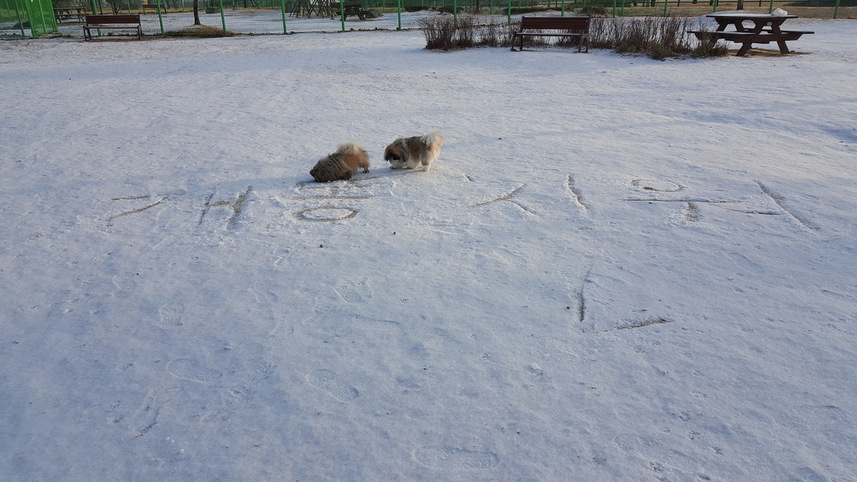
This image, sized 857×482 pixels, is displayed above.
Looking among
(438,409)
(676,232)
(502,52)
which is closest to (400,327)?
(438,409)

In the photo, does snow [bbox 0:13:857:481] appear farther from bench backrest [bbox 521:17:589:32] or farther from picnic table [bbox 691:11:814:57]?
bench backrest [bbox 521:17:589:32]

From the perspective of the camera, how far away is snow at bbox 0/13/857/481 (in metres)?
2.30

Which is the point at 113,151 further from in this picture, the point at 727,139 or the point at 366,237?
the point at 727,139

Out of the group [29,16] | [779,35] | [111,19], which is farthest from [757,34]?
[29,16]

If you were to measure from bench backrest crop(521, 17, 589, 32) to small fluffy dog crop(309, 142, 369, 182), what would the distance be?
35.0 feet

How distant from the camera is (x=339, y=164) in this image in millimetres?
5168

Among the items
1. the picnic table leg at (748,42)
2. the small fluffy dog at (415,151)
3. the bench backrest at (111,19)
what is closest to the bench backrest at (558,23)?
the picnic table leg at (748,42)

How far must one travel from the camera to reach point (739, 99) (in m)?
8.44

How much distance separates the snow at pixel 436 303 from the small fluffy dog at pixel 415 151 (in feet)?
0.66

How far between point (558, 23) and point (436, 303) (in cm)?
1275

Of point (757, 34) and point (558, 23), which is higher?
point (558, 23)

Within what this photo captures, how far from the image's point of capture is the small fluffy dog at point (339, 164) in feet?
16.9

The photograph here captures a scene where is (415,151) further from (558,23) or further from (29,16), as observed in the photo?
(29,16)

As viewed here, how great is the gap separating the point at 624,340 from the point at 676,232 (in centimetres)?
149
